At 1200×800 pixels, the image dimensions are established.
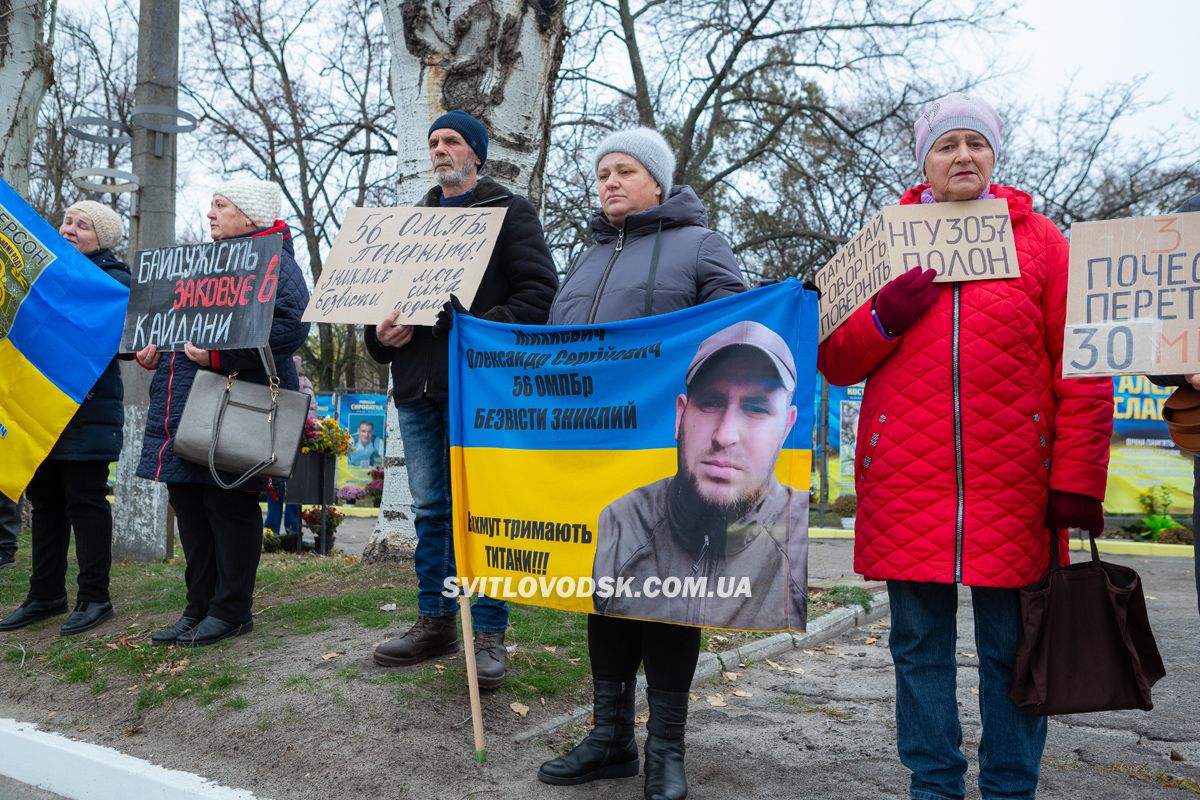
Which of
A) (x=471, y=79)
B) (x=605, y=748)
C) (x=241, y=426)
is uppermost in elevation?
Result: (x=471, y=79)

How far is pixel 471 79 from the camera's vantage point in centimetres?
597

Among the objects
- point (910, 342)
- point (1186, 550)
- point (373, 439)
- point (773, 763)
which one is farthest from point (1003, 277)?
point (373, 439)

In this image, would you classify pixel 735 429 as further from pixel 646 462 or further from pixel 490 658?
pixel 490 658

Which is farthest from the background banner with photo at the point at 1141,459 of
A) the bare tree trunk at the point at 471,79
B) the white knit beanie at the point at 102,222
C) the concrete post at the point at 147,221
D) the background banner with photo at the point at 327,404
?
the background banner with photo at the point at 327,404

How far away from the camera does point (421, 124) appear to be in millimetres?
6020

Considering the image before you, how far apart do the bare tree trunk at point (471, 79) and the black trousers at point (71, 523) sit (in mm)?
1566

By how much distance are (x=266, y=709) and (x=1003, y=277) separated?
3073mm

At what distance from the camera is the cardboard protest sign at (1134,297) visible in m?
2.70

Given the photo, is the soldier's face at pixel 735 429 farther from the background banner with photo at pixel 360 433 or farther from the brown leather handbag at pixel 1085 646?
the background banner with photo at pixel 360 433

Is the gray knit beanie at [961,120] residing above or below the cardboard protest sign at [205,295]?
above

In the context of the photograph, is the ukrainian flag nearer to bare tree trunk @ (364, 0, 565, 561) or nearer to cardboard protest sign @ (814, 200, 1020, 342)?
bare tree trunk @ (364, 0, 565, 561)

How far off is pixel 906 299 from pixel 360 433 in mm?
17385

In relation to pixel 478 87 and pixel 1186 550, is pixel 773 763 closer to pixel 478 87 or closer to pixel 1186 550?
pixel 478 87
